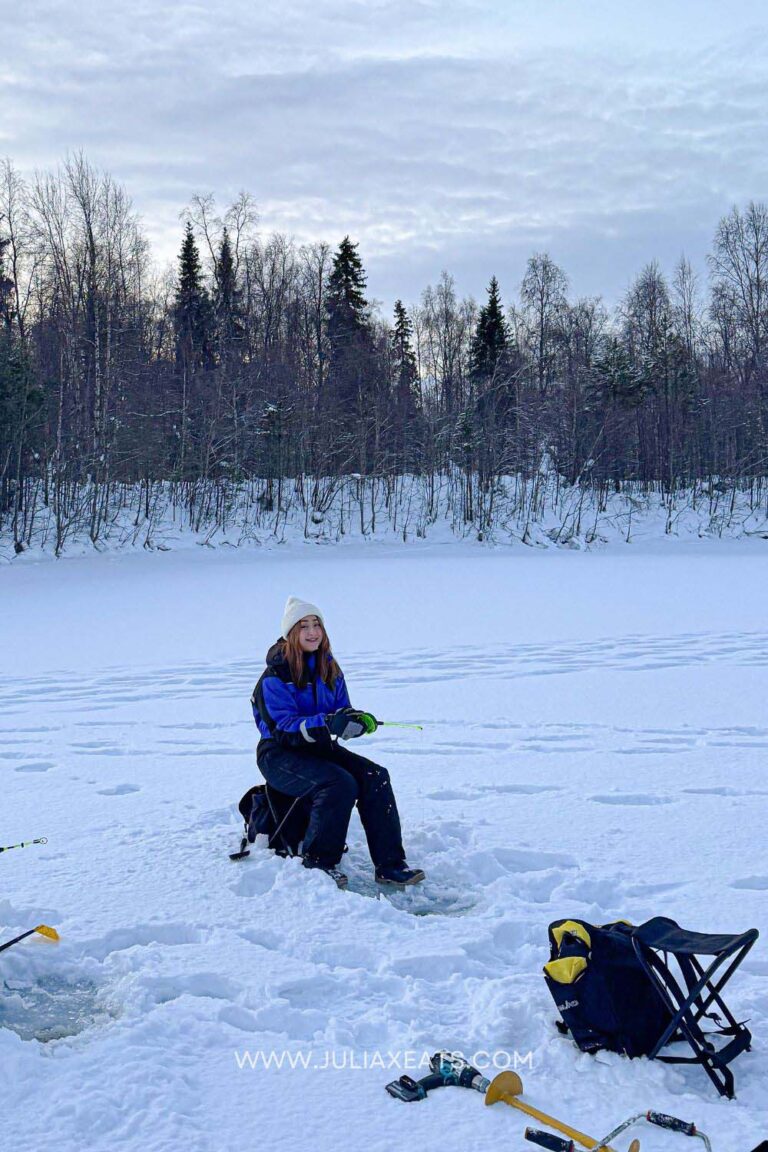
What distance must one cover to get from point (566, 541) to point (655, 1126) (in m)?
29.0

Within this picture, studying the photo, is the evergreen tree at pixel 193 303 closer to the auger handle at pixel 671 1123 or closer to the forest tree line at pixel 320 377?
the forest tree line at pixel 320 377

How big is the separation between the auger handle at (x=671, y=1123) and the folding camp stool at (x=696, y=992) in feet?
0.75

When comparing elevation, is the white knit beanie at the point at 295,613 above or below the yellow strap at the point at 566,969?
above

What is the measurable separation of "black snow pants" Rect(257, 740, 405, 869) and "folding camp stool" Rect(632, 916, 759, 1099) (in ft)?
4.75

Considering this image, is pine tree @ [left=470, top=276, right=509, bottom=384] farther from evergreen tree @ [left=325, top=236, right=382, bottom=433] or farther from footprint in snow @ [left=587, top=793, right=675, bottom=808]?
footprint in snow @ [left=587, top=793, right=675, bottom=808]

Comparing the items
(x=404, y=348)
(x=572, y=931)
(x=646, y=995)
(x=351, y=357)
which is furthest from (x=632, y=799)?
(x=404, y=348)

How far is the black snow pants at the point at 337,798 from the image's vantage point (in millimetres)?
3896

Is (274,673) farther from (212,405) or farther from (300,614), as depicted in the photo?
(212,405)

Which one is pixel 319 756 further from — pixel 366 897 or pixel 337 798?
pixel 366 897

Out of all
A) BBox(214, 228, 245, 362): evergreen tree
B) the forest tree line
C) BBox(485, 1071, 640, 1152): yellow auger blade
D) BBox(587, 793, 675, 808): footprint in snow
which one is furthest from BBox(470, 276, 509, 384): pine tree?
BBox(485, 1071, 640, 1152): yellow auger blade

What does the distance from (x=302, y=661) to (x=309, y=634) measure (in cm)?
14

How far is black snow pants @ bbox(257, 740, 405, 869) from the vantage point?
390cm

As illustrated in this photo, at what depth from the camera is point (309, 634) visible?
423cm

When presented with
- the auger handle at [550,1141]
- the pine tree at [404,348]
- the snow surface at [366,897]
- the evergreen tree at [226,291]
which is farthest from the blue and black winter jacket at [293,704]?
the pine tree at [404,348]
